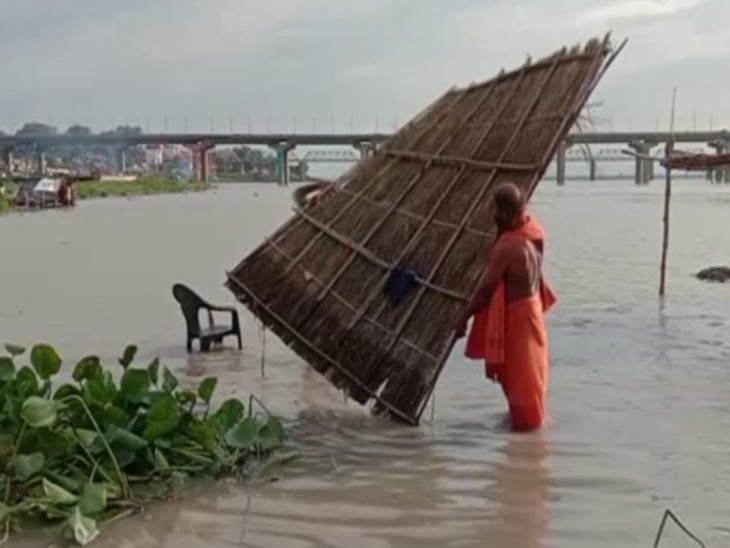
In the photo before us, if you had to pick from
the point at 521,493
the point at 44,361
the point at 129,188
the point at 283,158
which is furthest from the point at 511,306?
the point at 283,158

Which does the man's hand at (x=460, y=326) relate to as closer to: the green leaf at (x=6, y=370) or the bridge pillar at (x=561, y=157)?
the bridge pillar at (x=561, y=157)

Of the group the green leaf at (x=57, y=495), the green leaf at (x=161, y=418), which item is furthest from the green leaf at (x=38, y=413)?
the green leaf at (x=161, y=418)

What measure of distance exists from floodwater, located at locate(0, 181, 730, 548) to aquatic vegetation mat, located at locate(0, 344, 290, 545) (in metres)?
0.16

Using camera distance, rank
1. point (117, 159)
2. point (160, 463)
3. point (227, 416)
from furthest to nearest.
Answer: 1. point (117, 159)
2. point (227, 416)
3. point (160, 463)

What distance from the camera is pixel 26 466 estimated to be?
476 cm

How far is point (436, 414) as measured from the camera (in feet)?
23.9

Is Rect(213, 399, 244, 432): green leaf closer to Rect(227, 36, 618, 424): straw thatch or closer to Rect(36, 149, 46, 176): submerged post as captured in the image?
Rect(227, 36, 618, 424): straw thatch

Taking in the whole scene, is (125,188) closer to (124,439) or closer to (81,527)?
(124,439)

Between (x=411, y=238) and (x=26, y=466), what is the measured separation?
301 cm

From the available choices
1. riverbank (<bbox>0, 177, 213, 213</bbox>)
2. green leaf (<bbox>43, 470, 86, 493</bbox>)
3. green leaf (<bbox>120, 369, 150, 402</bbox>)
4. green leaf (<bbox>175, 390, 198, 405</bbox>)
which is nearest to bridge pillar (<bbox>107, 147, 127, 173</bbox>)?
riverbank (<bbox>0, 177, 213, 213</bbox>)

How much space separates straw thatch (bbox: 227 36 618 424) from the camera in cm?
625

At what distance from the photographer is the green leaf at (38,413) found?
4758 millimetres

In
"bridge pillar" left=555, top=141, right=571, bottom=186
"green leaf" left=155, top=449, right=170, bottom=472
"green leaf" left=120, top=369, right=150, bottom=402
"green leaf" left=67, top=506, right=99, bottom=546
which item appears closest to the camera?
"green leaf" left=67, top=506, right=99, bottom=546

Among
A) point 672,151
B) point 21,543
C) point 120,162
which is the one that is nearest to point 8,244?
point 672,151
